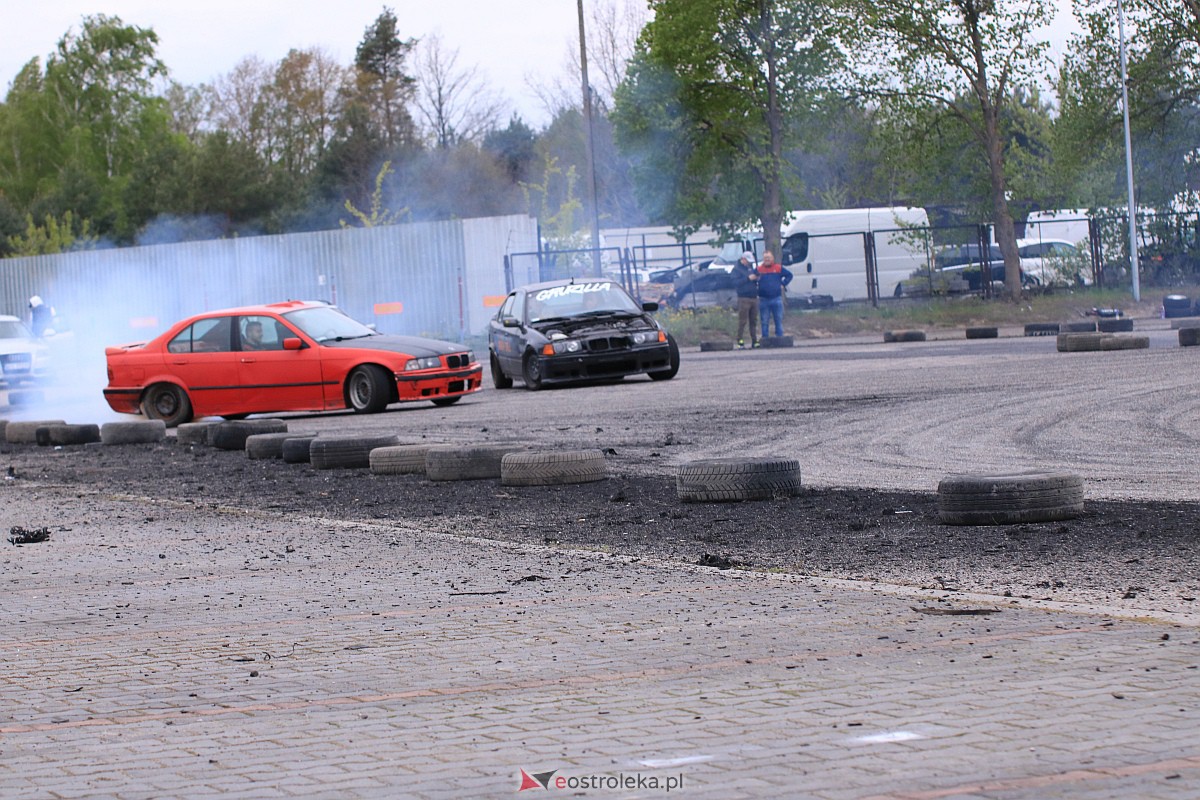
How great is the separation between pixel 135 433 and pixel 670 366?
7.49 m

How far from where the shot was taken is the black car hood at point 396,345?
19156mm

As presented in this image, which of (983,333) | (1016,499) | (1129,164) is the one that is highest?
(1129,164)

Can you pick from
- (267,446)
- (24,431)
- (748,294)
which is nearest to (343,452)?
(267,446)

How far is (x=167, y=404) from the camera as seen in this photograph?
776 inches

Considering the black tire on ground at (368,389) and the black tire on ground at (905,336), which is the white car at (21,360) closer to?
the black tire on ground at (368,389)

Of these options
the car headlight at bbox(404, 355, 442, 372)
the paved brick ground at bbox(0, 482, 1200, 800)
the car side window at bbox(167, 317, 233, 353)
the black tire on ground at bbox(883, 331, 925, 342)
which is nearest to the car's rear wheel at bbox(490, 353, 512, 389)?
the car headlight at bbox(404, 355, 442, 372)

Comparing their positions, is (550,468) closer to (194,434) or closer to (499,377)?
(194,434)

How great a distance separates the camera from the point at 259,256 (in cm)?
4106

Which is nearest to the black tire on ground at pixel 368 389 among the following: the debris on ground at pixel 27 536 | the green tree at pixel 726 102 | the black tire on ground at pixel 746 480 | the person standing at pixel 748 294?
the debris on ground at pixel 27 536

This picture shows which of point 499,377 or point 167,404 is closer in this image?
point 167,404

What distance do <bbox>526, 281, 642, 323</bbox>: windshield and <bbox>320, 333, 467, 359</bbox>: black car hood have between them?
2083 mm

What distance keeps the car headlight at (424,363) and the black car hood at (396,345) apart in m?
0.07

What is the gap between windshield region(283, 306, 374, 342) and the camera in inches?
763

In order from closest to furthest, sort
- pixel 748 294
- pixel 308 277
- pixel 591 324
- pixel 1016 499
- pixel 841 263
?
1. pixel 1016 499
2. pixel 591 324
3. pixel 748 294
4. pixel 308 277
5. pixel 841 263
